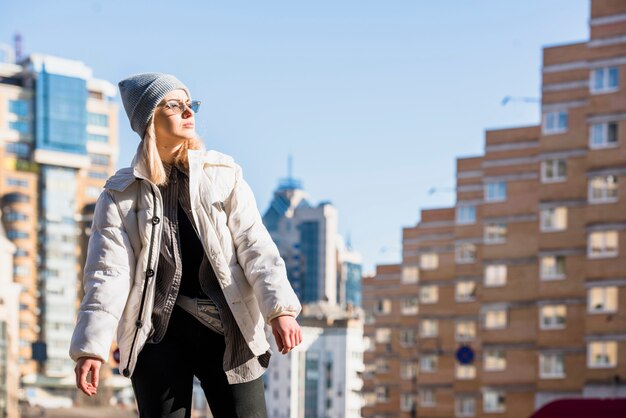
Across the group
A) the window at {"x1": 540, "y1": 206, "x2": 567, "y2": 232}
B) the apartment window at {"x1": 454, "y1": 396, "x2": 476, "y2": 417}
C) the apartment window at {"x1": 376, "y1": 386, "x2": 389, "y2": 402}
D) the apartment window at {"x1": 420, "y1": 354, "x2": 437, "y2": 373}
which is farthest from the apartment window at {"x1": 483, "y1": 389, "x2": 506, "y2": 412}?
the apartment window at {"x1": 376, "y1": 386, "x2": 389, "y2": 402}

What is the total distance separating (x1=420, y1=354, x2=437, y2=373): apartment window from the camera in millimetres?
98012

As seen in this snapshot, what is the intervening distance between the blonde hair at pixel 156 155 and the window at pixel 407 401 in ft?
356

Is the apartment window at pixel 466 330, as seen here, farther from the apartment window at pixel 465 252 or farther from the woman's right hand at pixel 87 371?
the woman's right hand at pixel 87 371

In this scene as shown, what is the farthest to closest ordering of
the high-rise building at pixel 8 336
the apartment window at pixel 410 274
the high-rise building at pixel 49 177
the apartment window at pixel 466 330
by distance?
the high-rise building at pixel 49 177 < the high-rise building at pixel 8 336 < the apartment window at pixel 410 274 < the apartment window at pixel 466 330

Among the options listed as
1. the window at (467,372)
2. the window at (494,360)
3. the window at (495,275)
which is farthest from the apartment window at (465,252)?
the window at (495,275)

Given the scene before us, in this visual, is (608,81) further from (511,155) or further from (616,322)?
(511,155)

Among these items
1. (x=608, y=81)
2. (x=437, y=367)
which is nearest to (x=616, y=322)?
(x=608, y=81)

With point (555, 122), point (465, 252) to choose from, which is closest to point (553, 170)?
point (555, 122)

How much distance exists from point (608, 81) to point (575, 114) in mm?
4478

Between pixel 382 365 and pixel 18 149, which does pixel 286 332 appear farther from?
pixel 18 149

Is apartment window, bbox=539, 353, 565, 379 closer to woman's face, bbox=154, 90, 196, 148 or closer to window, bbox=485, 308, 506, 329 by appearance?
window, bbox=485, 308, 506, 329

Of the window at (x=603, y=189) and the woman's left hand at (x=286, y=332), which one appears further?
the window at (x=603, y=189)

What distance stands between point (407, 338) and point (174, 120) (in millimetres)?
115801

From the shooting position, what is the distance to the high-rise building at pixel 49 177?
484ft
